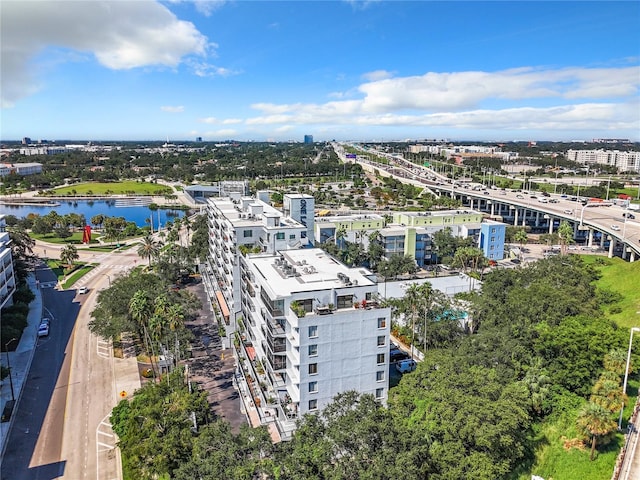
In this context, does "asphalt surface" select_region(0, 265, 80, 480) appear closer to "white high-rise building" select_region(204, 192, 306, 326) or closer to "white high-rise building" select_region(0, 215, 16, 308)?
"white high-rise building" select_region(0, 215, 16, 308)

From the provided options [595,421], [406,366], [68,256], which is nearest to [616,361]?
[595,421]

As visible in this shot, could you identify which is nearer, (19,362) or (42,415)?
(42,415)

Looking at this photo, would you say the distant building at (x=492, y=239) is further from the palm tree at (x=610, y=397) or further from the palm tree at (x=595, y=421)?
the palm tree at (x=595, y=421)

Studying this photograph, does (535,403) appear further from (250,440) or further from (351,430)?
(250,440)

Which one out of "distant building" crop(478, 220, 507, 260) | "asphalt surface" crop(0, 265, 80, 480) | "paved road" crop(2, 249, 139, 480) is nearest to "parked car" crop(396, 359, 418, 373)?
"paved road" crop(2, 249, 139, 480)

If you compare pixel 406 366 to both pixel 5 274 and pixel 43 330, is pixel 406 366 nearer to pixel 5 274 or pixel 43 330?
pixel 43 330

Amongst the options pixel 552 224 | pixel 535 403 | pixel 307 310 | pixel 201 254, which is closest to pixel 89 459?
pixel 307 310

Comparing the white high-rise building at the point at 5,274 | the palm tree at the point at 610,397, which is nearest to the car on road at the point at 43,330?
the white high-rise building at the point at 5,274
